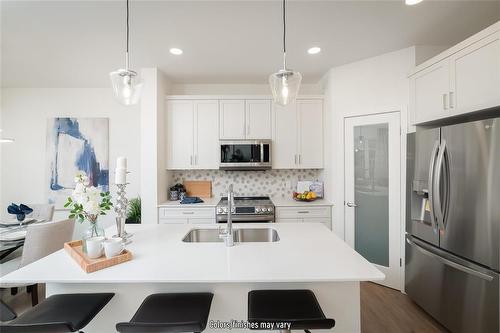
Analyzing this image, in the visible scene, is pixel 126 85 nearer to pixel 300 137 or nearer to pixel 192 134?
pixel 192 134

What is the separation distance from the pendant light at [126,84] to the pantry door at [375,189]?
2462mm

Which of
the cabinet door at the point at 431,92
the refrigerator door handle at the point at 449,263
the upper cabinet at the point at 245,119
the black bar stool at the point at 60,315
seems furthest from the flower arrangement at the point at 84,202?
the cabinet door at the point at 431,92

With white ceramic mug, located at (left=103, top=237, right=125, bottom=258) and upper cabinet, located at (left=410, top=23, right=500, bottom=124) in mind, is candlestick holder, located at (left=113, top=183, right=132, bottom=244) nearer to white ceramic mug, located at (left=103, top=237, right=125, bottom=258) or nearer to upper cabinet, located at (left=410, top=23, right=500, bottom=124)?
white ceramic mug, located at (left=103, top=237, right=125, bottom=258)

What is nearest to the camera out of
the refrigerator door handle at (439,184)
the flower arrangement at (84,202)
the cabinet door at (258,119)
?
the flower arrangement at (84,202)

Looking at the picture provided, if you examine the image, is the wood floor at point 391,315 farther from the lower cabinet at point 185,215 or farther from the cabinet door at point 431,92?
the lower cabinet at point 185,215

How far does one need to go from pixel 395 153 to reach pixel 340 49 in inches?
52.3

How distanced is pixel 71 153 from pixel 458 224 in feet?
16.2

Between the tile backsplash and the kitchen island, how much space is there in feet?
6.82

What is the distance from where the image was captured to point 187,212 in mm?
3207

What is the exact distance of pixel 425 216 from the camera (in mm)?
2123

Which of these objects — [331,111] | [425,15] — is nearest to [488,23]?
[425,15]

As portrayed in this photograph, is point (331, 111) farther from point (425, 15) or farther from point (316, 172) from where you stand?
point (425, 15)

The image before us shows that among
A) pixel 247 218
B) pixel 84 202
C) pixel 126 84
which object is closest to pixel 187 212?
pixel 247 218

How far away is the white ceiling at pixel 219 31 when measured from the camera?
1.94 meters
